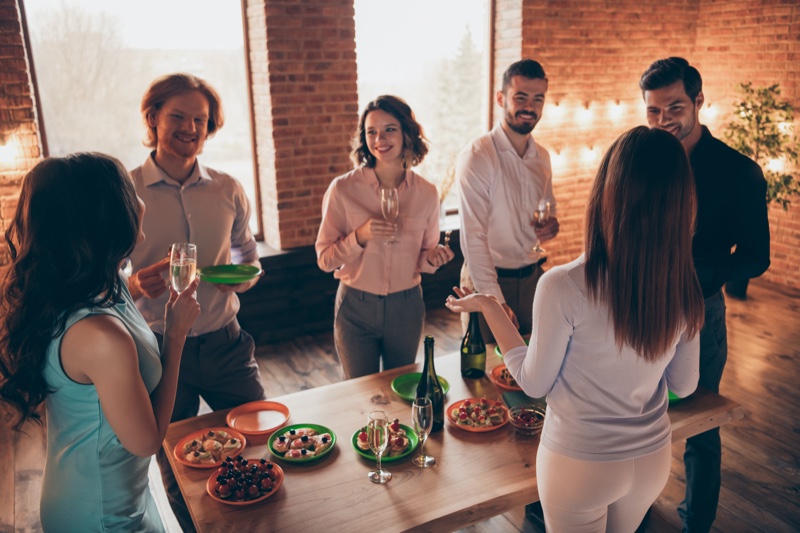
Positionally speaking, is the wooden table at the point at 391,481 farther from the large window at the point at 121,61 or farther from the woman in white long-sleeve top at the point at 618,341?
the large window at the point at 121,61

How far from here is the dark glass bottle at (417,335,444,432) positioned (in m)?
2.09

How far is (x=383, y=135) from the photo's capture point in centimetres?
274

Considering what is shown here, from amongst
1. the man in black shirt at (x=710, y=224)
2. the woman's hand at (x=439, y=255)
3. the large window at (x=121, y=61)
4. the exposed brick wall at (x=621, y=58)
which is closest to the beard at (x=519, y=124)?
the man in black shirt at (x=710, y=224)

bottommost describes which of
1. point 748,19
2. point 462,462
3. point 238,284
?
point 462,462

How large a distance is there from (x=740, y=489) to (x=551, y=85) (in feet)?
12.7

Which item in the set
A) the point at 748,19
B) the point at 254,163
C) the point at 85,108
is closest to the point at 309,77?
the point at 254,163

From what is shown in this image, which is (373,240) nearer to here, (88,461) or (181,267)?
(181,267)

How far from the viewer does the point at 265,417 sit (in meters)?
2.16

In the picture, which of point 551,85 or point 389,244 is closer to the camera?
point 389,244

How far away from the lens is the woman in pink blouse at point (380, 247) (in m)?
2.76

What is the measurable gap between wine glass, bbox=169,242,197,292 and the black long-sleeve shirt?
5.97 feet

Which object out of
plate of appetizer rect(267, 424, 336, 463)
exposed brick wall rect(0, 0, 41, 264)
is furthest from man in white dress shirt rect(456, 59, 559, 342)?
exposed brick wall rect(0, 0, 41, 264)

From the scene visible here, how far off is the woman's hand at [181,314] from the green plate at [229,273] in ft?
1.81

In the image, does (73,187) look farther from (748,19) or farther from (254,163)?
(748,19)
